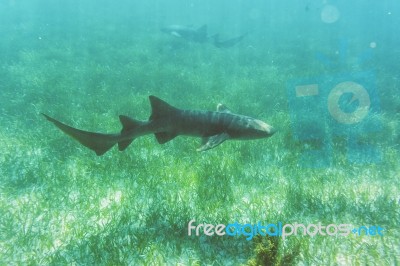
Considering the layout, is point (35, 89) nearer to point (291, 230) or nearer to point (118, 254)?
point (118, 254)

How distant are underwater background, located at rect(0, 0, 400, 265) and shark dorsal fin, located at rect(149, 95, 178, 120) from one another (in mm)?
1850

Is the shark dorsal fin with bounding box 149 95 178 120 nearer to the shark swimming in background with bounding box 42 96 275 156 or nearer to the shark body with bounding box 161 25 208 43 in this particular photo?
the shark swimming in background with bounding box 42 96 275 156

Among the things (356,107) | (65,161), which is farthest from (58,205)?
(356,107)

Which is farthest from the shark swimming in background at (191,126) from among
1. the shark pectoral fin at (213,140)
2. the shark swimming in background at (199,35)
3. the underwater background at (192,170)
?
the shark swimming in background at (199,35)

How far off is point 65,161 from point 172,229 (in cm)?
402

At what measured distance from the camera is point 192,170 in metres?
7.00

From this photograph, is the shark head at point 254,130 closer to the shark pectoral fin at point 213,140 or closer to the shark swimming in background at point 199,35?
the shark pectoral fin at point 213,140

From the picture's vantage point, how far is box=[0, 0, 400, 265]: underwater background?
4.76 meters
